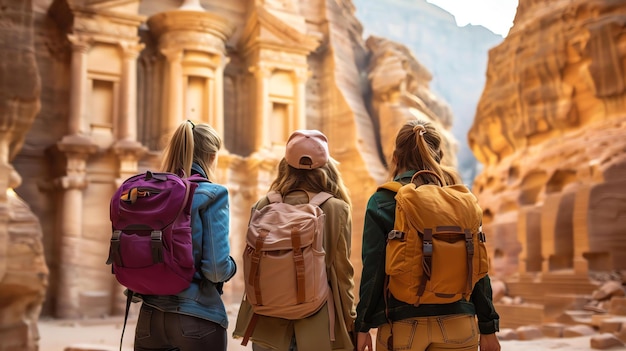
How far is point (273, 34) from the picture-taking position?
2175 cm

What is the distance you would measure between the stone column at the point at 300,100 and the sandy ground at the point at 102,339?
24.2ft

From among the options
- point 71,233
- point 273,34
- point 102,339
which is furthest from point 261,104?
point 102,339

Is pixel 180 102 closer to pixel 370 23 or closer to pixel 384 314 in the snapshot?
pixel 384 314

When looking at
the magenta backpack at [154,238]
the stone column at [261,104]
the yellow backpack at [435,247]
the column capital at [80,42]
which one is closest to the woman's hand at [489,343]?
the yellow backpack at [435,247]

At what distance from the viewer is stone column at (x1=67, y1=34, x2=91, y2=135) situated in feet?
61.1

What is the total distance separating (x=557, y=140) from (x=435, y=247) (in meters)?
15.1

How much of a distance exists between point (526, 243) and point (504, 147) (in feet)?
14.4

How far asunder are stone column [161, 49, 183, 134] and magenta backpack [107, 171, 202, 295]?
55.7 ft

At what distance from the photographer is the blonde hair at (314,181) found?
3.66 m

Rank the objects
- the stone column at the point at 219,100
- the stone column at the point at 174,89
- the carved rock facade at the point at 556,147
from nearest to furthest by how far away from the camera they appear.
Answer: the carved rock facade at the point at 556,147
the stone column at the point at 174,89
the stone column at the point at 219,100

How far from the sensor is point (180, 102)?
20094 millimetres

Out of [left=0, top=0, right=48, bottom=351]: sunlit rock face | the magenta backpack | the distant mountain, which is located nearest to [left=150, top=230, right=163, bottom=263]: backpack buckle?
the magenta backpack

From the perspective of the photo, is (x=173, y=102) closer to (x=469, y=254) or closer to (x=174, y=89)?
(x=174, y=89)

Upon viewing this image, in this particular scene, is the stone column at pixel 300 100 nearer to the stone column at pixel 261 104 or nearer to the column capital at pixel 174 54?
the stone column at pixel 261 104
